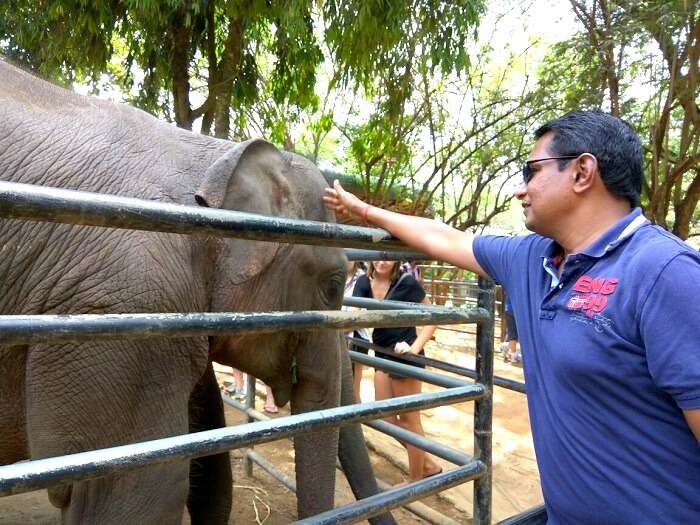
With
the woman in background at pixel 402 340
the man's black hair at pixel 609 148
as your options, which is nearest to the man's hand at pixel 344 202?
the man's black hair at pixel 609 148

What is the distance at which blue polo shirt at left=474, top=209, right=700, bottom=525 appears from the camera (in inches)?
44.2

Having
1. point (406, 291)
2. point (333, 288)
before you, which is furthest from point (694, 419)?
point (406, 291)

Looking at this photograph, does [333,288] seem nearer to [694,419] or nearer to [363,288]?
[694,419]

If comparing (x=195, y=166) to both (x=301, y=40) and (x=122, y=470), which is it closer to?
(x=122, y=470)

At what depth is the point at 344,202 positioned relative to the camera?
2178mm

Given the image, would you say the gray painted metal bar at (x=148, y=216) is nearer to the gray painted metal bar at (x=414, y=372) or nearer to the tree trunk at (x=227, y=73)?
the gray painted metal bar at (x=414, y=372)

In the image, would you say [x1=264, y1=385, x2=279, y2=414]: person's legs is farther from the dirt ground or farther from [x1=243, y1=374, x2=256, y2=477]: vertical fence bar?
[x1=243, y1=374, x2=256, y2=477]: vertical fence bar

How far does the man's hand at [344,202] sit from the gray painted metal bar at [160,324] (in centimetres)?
57

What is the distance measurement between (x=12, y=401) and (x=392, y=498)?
1.54 metres

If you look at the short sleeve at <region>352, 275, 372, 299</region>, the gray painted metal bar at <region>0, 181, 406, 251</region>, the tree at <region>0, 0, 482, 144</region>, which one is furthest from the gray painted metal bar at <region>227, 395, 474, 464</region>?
the tree at <region>0, 0, 482, 144</region>

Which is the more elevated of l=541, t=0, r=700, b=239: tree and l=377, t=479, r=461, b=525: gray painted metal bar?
l=541, t=0, r=700, b=239: tree

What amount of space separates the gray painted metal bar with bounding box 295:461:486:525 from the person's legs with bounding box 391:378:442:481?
6.65 ft

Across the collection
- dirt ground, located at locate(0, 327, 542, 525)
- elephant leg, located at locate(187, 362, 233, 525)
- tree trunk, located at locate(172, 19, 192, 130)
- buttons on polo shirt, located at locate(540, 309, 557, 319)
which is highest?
tree trunk, located at locate(172, 19, 192, 130)

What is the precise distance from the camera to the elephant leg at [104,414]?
2.00m
